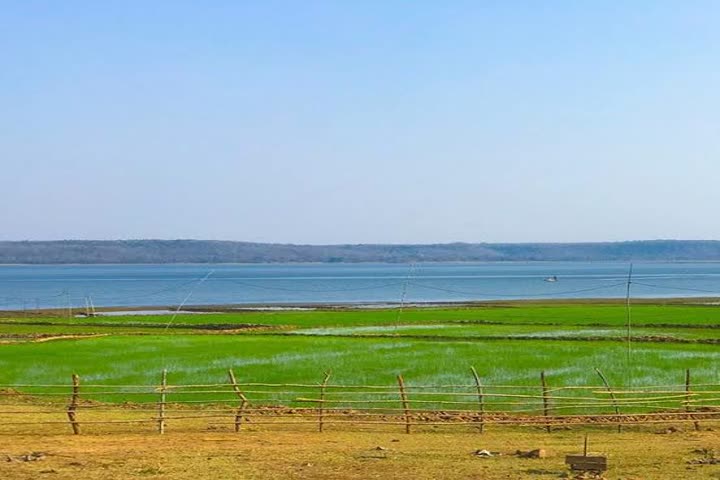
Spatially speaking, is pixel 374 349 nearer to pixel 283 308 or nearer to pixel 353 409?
pixel 353 409

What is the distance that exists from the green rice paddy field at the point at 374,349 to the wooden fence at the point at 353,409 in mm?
2117

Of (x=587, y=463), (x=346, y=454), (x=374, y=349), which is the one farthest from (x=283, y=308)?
(x=587, y=463)

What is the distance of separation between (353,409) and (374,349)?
56.2 ft

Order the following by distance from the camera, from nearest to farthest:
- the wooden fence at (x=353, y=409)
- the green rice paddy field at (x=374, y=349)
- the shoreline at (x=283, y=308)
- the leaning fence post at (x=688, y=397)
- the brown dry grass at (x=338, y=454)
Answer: the brown dry grass at (x=338, y=454)
the wooden fence at (x=353, y=409)
the leaning fence post at (x=688, y=397)
the green rice paddy field at (x=374, y=349)
the shoreline at (x=283, y=308)

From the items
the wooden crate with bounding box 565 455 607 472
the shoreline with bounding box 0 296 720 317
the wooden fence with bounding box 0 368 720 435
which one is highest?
A: the wooden crate with bounding box 565 455 607 472

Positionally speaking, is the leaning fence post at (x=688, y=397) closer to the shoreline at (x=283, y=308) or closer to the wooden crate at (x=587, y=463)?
the wooden crate at (x=587, y=463)

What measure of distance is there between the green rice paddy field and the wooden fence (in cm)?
212

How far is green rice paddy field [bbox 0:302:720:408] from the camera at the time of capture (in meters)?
30.1

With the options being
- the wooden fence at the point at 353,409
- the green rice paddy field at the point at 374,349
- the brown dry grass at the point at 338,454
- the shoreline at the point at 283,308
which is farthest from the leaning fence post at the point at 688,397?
the shoreline at the point at 283,308

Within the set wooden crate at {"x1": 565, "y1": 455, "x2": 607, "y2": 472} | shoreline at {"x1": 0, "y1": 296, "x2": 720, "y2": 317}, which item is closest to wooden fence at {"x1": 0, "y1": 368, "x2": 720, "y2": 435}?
wooden crate at {"x1": 565, "y1": 455, "x2": 607, "y2": 472}

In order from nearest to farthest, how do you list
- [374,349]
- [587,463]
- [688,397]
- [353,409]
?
[587,463]
[353,409]
[688,397]
[374,349]

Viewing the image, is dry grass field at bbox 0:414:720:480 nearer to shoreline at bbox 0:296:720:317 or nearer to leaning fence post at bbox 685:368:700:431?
leaning fence post at bbox 685:368:700:431

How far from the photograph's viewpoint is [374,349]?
38.8 m

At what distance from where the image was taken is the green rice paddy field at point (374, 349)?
98.6 ft
